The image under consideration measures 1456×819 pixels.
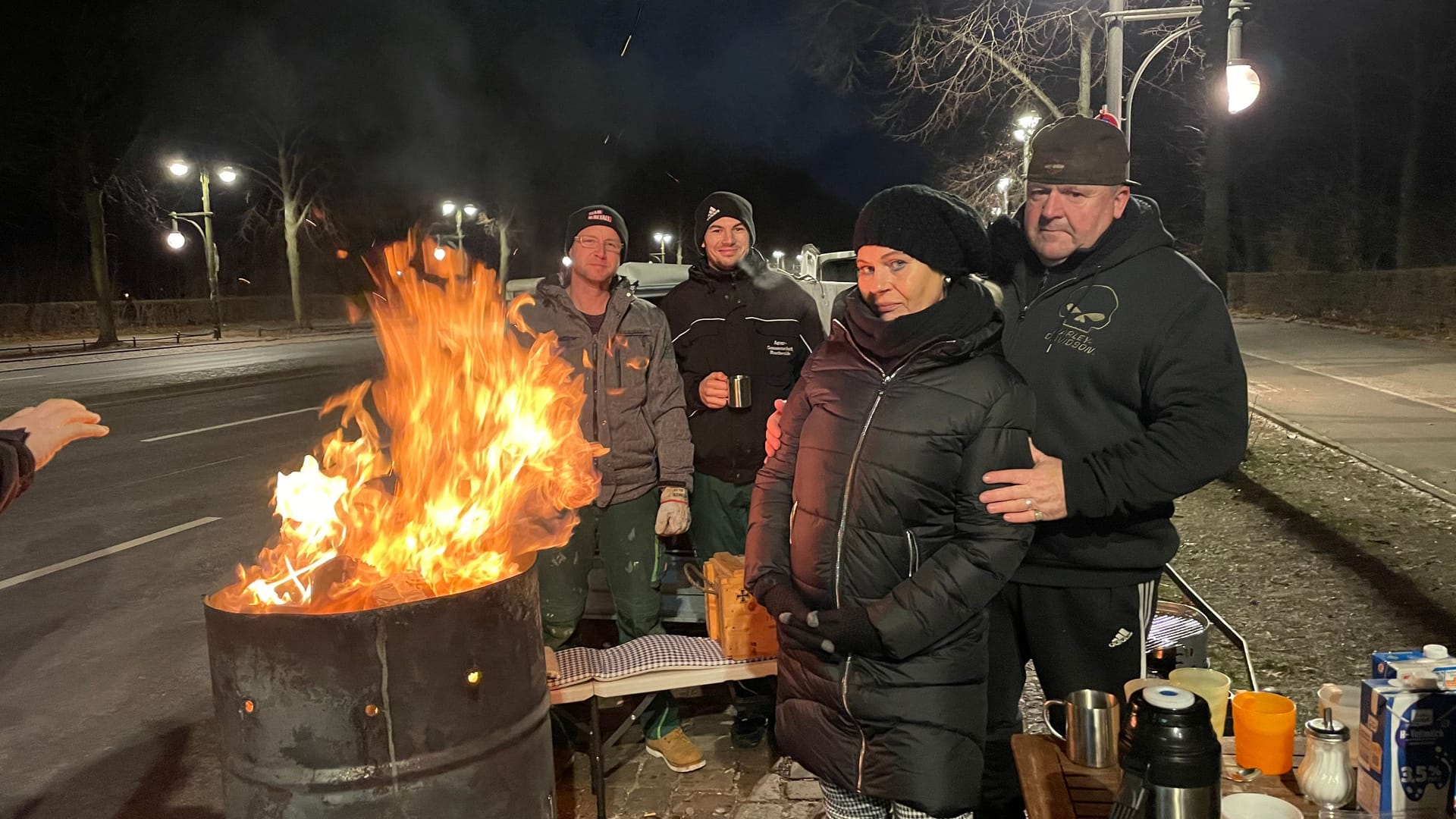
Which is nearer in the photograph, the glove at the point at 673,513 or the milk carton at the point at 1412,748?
the milk carton at the point at 1412,748

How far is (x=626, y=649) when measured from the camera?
4.09 meters

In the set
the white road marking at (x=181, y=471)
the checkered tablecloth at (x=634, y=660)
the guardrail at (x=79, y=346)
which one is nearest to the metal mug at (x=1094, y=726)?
the checkered tablecloth at (x=634, y=660)

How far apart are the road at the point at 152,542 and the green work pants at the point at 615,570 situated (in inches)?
61.2

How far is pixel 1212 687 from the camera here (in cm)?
264

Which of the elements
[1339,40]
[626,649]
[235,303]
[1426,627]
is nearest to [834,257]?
[1426,627]

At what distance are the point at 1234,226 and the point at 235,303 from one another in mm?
44348

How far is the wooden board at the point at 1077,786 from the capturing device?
7.07 feet

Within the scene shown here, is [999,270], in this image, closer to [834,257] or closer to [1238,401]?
[1238,401]

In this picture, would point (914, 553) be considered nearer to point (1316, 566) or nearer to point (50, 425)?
point (50, 425)

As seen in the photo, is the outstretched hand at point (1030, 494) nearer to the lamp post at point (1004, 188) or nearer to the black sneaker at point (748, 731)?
the black sneaker at point (748, 731)

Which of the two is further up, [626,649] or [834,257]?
[834,257]

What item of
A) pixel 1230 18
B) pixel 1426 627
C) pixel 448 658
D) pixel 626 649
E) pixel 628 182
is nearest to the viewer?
pixel 448 658

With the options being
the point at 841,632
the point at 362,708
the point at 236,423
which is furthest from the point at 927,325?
the point at 236,423

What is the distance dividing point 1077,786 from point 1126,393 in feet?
3.56
